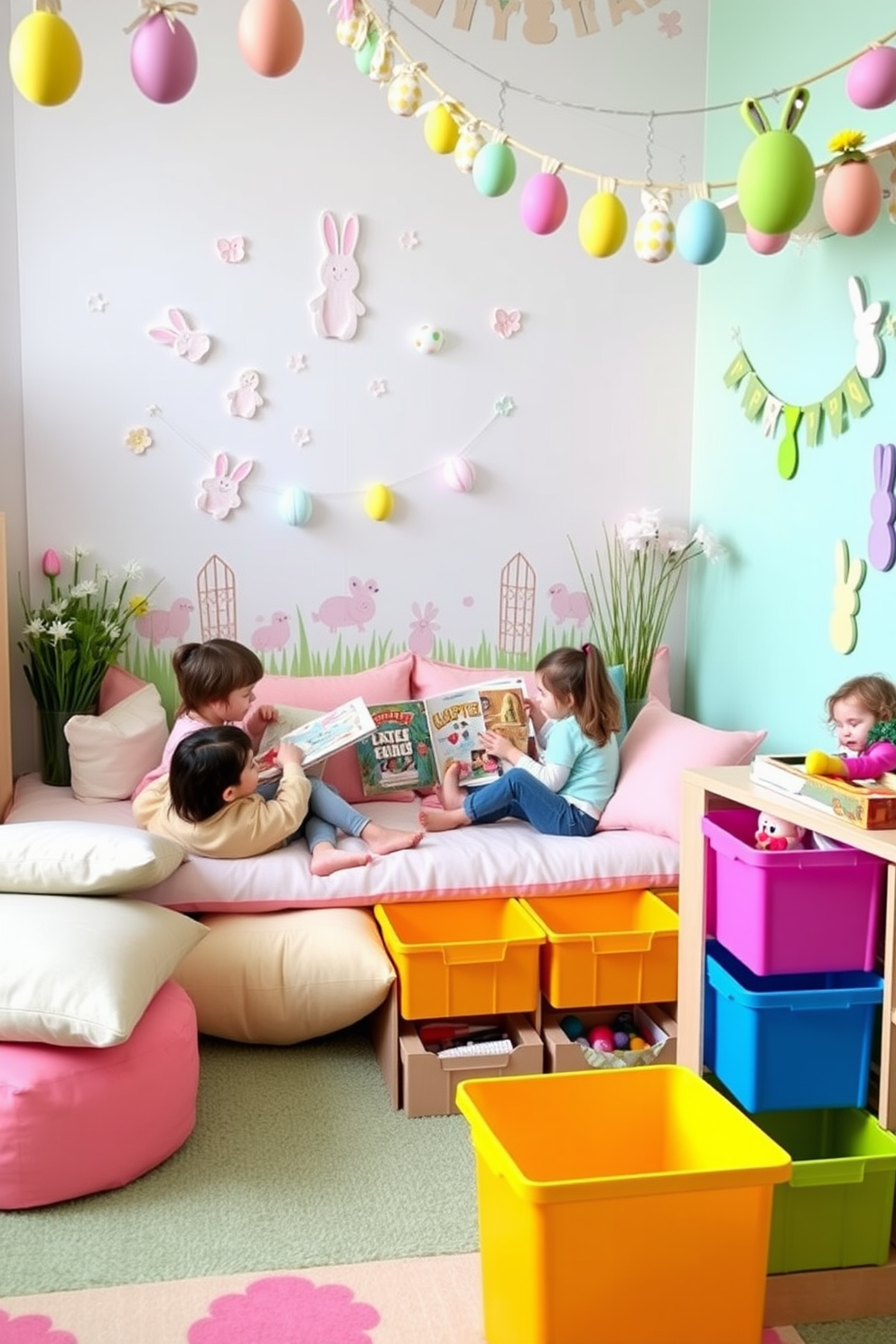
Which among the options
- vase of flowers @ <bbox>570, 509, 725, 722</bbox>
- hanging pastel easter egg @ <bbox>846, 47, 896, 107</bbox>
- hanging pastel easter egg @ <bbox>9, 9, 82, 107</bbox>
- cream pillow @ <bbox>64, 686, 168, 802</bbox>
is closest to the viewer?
hanging pastel easter egg @ <bbox>9, 9, 82, 107</bbox>

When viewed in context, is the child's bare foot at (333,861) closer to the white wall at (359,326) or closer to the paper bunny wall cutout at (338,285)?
the white wall at (359,326)

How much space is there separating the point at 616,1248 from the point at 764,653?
1938mm

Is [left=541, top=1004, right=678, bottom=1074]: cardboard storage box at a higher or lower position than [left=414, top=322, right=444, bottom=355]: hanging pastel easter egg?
lower

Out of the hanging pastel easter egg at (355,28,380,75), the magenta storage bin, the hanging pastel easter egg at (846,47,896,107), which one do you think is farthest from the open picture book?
the hanging pastel easter egg at (846,47,896,107)

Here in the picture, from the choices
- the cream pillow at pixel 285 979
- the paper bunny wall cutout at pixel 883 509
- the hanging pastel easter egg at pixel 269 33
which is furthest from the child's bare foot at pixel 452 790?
the hanging pastel easter egg at pixel 269 33

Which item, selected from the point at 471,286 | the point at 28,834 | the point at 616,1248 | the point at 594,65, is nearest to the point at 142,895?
the point at 28,834

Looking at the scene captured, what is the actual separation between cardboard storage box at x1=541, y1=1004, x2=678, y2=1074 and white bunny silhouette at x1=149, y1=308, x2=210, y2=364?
6.21ft

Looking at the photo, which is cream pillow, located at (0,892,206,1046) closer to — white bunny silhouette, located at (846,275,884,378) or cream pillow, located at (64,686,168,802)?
cream pillow, located at (64,686,168,802)

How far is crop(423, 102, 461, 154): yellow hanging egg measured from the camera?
75.7 inches

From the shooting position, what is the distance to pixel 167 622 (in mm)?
3312

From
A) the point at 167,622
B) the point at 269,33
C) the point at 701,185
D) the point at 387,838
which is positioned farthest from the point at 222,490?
the point at 269,33

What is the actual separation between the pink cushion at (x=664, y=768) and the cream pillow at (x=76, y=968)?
1.12 m

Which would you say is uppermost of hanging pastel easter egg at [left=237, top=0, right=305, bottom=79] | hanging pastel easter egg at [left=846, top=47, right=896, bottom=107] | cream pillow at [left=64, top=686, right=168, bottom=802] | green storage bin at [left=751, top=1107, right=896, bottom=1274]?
hanging pastel easter egg at [left=846, top=47, right=896, bottom=107]

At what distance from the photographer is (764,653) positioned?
3.14 meters
